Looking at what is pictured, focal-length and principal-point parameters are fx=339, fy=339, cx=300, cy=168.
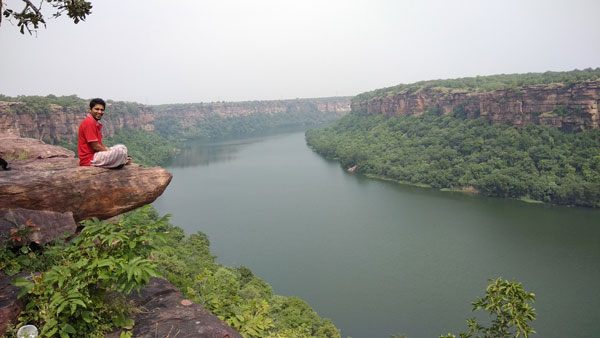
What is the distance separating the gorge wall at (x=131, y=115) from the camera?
39275mm

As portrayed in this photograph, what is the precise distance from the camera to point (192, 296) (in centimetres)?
547

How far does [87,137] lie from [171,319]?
3267 mm

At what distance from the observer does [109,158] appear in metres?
5.38

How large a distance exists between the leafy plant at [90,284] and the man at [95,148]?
2.00 meters

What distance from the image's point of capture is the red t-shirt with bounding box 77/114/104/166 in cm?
529

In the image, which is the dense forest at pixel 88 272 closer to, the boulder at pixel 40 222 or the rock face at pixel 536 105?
the boulder at pixel 40 222

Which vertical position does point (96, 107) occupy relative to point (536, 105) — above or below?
below

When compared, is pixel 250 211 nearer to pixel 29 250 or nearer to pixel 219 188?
pixel 219 188

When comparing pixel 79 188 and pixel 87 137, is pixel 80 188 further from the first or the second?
pixel 87 137

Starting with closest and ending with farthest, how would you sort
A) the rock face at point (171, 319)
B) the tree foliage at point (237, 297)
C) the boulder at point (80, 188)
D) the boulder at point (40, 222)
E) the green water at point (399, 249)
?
1. the rock face at point (171, 319)
2. the boulder at point (40, 222)
3. the boulder at point (80, 188)
4. the tree foliage at point (237, 297)
5. the green water at point (399, 249)

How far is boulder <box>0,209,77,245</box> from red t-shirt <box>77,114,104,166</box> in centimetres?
103

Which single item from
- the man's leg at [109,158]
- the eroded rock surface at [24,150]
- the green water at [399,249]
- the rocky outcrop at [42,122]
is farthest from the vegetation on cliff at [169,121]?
the man's leg at [109,158]

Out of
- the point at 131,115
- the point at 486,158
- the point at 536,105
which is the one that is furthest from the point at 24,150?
the point at 131,115

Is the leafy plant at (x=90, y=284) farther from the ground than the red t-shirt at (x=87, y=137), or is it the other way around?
the red t-shirt at (x=87, y=137)
